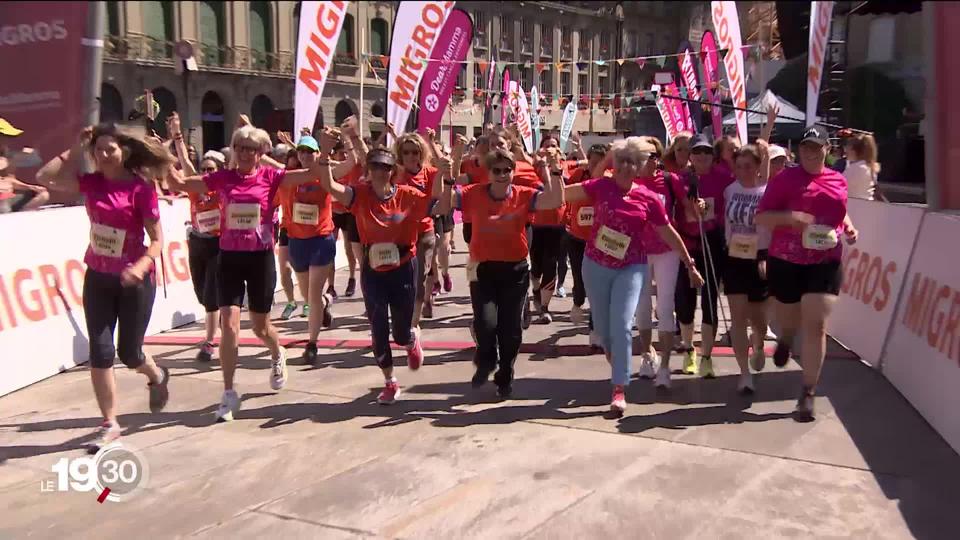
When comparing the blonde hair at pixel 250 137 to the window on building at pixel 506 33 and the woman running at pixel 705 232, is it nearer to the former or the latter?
the woman running at pixel 705 232

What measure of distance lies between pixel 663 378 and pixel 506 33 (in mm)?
21771

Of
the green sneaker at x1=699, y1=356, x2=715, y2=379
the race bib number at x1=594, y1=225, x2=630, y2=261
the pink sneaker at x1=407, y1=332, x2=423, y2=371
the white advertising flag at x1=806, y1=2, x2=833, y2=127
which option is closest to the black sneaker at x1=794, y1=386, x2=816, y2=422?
the green sneaker at x1=699, y1=356, x2=715, y2=379

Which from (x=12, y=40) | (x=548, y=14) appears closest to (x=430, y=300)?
(x=12, y=40)

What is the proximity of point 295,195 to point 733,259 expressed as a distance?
3665mm

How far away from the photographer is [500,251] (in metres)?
5.52

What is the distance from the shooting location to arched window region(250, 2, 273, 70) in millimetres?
6480

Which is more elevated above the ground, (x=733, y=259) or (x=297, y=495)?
(x=733, y=259)

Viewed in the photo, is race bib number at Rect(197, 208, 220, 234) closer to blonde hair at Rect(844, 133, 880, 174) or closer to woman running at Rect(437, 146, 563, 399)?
woman running at Rect(437, 146, 563, 399)

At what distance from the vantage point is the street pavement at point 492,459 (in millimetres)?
3676

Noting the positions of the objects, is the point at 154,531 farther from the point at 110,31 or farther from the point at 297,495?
the point at 110,31

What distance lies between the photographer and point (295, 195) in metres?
7.12

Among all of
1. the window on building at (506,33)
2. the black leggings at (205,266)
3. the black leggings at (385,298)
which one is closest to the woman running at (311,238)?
the black leggings at (205,266)

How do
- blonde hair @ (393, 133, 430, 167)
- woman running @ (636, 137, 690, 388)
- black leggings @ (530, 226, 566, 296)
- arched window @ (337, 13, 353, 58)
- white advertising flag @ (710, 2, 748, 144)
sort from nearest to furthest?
woman running @ (636, 137, 690, 388)
blonde hair @ (393, 133, 430, 167)
black leggings @ (530, 226, 566, 296)
white advertising flag @ (710, 2, 748, 144)
arched window @ (337, 13, 353, 58)

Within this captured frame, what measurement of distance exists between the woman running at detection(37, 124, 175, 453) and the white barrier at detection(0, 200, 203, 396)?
189 cm
